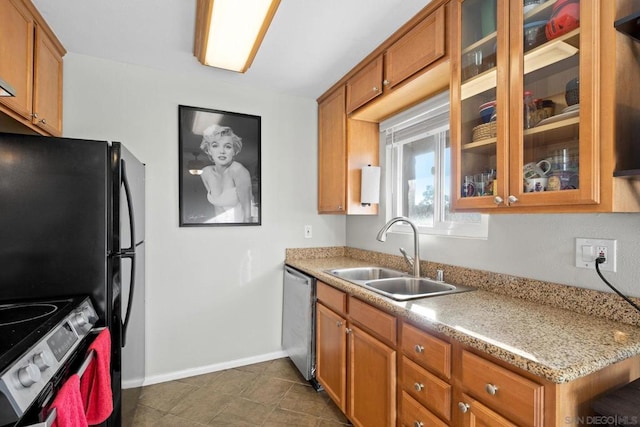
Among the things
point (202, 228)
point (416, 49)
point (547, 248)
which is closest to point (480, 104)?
point (416, 49)

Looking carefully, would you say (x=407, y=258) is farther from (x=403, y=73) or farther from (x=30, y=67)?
(x=30, y=67)

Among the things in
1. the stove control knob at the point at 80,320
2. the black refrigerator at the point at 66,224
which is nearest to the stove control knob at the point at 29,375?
the stove control knob at the point at 80,320

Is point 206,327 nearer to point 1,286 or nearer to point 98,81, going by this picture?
point 1,286

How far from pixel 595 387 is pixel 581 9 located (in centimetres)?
117

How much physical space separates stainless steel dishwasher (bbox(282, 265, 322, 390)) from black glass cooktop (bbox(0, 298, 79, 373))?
54.1 inches

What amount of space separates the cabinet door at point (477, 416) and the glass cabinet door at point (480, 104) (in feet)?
2.42

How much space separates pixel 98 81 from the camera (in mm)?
2219

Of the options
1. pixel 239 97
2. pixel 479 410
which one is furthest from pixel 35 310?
pixel 239 97

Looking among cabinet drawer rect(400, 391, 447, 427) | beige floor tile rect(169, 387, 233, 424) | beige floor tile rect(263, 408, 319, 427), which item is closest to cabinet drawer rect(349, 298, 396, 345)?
cabinet drawer rect(400, 391, 447, 427)

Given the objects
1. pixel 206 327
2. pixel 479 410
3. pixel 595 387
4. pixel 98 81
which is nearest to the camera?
pixel 595 387

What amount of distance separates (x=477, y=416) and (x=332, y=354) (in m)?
1.09

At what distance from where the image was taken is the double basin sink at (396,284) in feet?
5.43

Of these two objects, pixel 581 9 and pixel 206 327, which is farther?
pixel 206 327

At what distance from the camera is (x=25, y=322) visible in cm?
117
